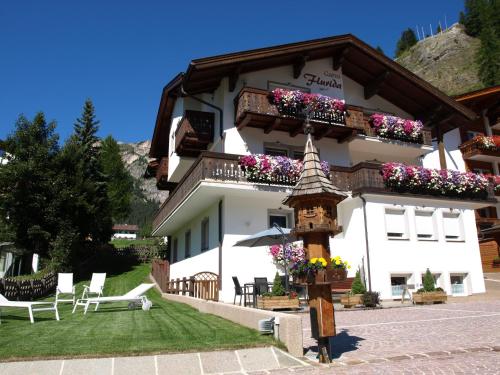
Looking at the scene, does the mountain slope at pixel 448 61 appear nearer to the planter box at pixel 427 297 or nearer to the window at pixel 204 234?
the planter box at pixel 427 297

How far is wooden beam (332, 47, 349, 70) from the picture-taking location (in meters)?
20.1

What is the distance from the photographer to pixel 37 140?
28.9m

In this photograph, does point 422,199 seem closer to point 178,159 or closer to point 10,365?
point 178,159

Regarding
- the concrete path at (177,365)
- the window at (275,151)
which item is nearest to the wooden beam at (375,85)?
the window at (275,151)

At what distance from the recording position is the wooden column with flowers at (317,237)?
6.44 m

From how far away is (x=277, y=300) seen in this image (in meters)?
12.0

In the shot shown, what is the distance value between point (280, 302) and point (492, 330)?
525 centimetres

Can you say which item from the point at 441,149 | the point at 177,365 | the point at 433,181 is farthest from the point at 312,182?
the point at 441,149

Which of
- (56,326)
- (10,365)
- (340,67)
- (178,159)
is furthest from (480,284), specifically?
(10,365)

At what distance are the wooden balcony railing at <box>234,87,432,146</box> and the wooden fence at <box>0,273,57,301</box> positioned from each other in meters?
10.4

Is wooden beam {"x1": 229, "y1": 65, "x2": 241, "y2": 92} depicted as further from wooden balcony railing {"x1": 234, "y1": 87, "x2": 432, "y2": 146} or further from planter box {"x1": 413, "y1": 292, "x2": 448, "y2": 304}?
planter box {"x1": 413, "y1": 292, "x2": 448, "y2": 304}

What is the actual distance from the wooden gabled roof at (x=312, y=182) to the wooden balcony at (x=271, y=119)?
9573mm

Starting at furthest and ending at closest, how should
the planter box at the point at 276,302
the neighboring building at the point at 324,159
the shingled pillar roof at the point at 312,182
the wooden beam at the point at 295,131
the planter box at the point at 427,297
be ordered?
the wooden beam at the point at 295,131 → the neighboring building at the point at 324,159 → the planter box at the point at 427,297 → the planter box at the point at 276,302 → the shingled pillar roof at the point at 312,182

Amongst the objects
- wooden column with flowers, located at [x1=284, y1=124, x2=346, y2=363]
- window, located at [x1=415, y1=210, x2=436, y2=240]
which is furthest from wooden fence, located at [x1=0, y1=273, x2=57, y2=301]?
window, located at [x1=415, y1=210, x2=436, y2=240]
